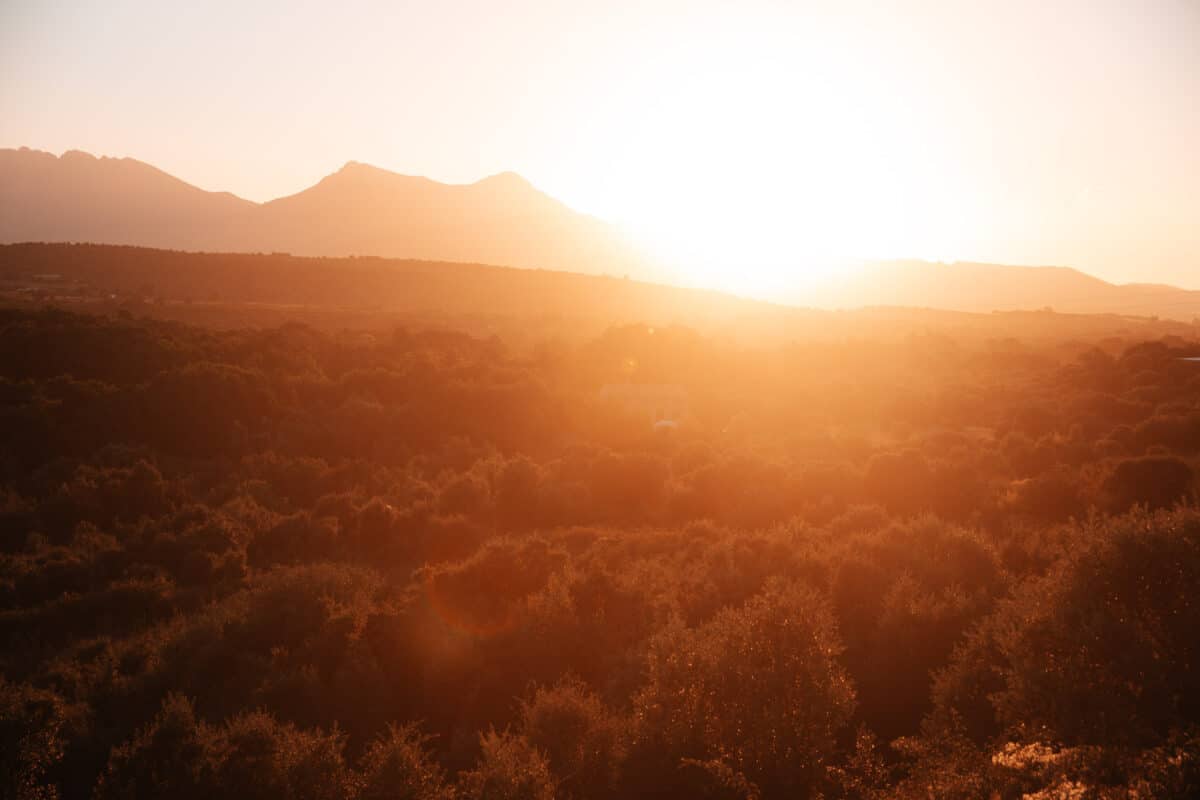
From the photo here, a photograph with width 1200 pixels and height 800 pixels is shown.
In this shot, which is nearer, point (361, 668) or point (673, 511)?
point (361, 668)

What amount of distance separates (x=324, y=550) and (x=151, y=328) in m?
24.1

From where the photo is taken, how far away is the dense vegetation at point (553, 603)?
750 cm

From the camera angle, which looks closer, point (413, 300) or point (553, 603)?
point (553, 603)

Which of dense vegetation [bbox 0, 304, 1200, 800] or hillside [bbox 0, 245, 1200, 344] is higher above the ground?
hillside [bbox 0, 245, 1200, 344]

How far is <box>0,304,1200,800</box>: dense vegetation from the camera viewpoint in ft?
24.6

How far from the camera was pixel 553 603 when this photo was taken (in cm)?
1183

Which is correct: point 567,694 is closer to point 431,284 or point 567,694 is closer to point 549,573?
point 549,573

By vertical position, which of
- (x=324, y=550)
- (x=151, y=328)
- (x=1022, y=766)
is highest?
(x=151, y=328)

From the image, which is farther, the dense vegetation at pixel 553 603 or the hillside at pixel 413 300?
the hillside at pixel 413 300

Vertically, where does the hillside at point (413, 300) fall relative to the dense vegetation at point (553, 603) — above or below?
above

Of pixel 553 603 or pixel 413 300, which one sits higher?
pixel 413 300

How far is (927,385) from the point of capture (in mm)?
44938

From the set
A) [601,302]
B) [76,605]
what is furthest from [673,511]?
[601,302]

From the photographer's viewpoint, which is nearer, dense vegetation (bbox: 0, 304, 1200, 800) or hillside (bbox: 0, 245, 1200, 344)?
dense vegetation (bbox: 0, 304, 1200, 800)
